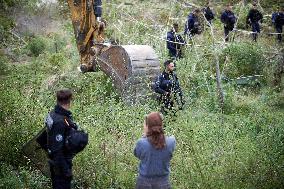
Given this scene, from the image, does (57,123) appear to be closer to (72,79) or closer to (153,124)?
(153,124)

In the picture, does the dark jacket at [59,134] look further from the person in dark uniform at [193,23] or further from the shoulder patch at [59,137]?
the person in dark uniform at [193,23]

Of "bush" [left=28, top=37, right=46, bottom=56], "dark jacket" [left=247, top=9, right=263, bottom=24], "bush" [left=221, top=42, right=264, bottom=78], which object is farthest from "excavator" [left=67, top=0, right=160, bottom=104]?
"dark jacket" [left=247, top=9, right=263, bottom=24]

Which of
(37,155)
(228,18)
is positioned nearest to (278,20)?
(228,18)

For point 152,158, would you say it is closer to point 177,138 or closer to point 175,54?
point 177,138

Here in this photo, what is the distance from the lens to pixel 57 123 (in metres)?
5.40

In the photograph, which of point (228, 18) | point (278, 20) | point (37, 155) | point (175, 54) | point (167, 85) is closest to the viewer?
point (37, 155)

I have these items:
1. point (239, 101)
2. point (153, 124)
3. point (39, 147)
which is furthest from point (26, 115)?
point (239, 101)

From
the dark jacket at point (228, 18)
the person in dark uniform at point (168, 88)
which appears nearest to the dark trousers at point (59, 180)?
the person in dark uniform at point (168, 88)

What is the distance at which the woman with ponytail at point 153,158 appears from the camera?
4.91m

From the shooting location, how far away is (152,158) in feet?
16.3

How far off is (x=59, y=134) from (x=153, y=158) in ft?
3.87

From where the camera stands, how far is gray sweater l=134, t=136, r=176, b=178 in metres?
4.95

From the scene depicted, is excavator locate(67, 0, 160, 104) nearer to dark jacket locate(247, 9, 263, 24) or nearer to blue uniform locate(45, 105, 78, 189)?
blue uniform locate(45, 105, 78, 189)

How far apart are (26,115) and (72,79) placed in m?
4.53
